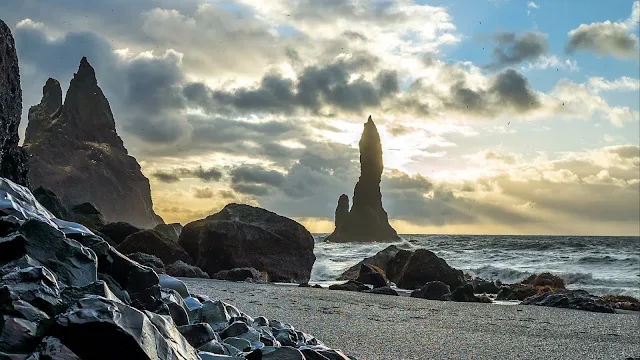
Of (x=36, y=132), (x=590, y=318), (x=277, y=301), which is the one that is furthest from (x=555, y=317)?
(x=36, y=132)

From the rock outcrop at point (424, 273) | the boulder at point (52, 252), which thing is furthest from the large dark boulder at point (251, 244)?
the boulder at point (52, 252)

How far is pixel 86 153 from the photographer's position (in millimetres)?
109750

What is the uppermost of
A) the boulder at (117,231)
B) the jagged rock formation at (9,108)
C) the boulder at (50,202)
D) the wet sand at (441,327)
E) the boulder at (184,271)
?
the jagged rock formation at (9,108)

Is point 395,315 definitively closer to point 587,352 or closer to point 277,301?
point 277,301

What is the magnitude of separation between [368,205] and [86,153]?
63429 millimetres

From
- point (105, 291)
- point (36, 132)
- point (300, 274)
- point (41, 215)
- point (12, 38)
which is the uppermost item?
point (36, 132)

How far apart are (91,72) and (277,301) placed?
120070 millimetres

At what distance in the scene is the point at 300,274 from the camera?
61.1 ft

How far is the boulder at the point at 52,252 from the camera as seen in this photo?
295 centimetres

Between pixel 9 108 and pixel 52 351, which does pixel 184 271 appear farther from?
pixel 52 351

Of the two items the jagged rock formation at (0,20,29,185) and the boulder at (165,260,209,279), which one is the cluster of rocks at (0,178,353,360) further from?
the boulder at (165,260,209,279)

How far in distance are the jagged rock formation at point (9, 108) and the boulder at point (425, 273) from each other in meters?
13.0

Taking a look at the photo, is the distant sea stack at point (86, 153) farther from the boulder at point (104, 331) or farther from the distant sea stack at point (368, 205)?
the boulder at point (104, 331)

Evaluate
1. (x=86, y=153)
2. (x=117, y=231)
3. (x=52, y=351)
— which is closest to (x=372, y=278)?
(x=117, y=231)
